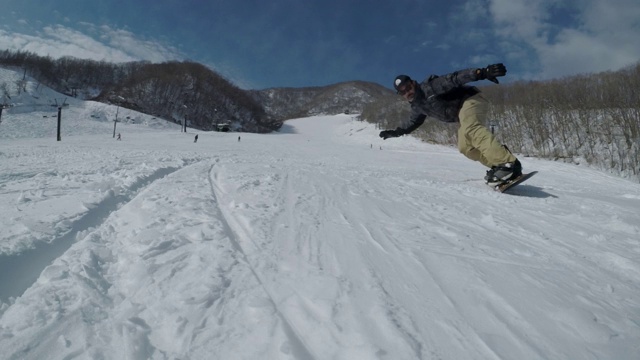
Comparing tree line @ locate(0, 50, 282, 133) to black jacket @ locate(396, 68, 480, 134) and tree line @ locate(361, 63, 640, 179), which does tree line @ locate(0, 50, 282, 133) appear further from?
black jacket @ locate(396, 68, 480, 134)

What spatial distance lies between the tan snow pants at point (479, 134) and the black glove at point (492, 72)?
574 millimetres

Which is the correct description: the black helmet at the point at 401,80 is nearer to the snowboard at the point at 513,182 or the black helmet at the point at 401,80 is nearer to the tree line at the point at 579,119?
the snowboard at the point at 513,182

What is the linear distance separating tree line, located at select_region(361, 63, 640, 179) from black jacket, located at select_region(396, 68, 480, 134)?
14.2 meters

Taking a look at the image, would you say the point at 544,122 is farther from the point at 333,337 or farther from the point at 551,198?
the point at 333,337

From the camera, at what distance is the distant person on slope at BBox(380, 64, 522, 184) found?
14.2 feet

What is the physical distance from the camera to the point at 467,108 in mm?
4555

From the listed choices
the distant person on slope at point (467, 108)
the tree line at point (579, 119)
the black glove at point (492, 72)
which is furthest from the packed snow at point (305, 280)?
the tree line at point (579, 119)

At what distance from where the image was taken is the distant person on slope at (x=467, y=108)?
4324 millimetres

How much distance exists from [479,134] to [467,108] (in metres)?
0.42

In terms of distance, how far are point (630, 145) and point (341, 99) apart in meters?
123

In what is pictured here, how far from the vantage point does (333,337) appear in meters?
1.23

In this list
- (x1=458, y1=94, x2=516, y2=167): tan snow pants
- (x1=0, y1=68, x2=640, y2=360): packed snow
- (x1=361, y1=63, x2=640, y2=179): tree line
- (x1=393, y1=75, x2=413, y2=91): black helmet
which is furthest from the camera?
(x1=361, y1=63, x2=640, y2=179): tree line

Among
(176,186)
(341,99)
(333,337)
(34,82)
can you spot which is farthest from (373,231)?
(341,99)

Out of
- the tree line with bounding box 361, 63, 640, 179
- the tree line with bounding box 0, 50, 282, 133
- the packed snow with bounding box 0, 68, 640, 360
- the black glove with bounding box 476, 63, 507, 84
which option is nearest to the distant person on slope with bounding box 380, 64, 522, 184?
the black glove with bounding box 476, 63, 507, 84
